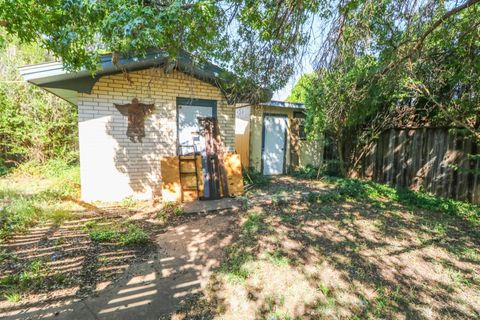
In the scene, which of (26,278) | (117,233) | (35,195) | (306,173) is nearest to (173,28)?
(117,233)

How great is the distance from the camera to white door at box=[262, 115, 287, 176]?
8938mm

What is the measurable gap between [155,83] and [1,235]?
401 cm

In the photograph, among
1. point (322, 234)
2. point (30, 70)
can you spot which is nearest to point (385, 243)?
point (322, 234)

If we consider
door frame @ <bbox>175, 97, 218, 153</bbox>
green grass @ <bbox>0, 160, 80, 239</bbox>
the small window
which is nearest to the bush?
door frame @ <bbox>175, 97, 218, 153</bbox>

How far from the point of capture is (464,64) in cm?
409

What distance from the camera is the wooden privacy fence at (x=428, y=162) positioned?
5543mm

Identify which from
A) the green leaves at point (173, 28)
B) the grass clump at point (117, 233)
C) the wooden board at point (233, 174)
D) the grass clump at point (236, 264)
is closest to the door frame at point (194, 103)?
the wooden board at point (233, 174)

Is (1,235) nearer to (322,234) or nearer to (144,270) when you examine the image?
(144,270)

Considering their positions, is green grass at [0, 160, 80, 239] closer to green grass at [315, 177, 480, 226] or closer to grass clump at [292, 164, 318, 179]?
green grass at [315, 177, 480, 226]

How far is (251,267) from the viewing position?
289 centimetres

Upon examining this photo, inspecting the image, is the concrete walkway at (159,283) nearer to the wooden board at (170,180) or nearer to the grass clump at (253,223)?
the grass clump at (253,223)

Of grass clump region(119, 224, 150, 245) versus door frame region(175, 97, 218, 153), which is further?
door frame region(175, 97, 218, 153)

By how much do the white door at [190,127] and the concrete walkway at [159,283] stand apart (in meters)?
2.67

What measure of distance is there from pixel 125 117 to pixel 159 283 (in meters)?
4.08
